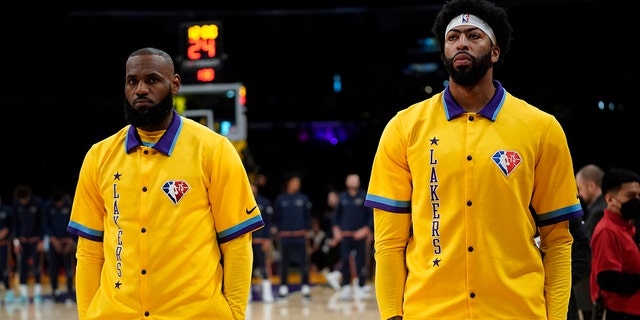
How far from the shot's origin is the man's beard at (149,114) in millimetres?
4086

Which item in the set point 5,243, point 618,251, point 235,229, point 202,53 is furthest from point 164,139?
point 5,243

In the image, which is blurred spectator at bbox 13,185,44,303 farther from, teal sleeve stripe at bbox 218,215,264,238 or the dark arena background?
teal sleeve stripe at bbox 218,215,264,238

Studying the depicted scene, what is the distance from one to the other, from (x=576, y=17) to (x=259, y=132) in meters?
11.3

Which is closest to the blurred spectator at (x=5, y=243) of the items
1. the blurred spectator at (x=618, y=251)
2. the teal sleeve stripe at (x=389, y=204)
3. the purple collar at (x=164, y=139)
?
the blurred spectator at (x=618, y=251)

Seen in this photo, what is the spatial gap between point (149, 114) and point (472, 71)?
53.3 inches

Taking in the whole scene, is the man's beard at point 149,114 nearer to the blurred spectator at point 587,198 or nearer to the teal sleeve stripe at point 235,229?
the teal sleeve stripe at point 235,229

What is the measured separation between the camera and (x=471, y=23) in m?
3.62

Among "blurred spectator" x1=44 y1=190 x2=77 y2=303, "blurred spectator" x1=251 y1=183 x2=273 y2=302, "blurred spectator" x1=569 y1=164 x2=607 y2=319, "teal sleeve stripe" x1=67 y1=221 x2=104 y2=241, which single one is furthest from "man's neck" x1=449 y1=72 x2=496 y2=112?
"blurred spectator" x1=44 y1=190 x2=77 y2=303

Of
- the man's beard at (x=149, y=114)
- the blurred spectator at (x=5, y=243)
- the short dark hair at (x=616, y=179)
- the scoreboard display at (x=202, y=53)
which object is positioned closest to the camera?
the man's beard at (x=149, y=114)

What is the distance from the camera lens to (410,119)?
3668mm

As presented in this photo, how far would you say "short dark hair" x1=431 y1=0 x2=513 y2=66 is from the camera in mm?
3654

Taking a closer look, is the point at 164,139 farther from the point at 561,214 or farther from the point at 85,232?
the point at 561,214

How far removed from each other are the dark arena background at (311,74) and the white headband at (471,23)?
17.4m

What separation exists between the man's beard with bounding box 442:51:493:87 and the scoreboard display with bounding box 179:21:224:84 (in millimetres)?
8791
